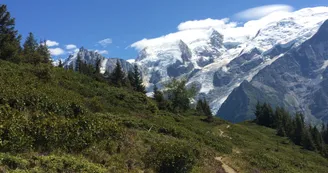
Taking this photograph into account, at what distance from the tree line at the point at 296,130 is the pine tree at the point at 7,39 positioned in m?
80.4

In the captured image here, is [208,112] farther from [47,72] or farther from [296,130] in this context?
[47,72]

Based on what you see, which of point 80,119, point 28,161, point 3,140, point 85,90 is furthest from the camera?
point 85,90

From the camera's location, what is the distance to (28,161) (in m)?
15.3

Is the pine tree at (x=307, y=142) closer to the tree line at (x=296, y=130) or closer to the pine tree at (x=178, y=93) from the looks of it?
the tree line at (x=296, y=130)

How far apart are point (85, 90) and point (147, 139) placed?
21389 mm

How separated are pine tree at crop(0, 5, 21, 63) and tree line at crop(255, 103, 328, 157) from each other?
80.4m

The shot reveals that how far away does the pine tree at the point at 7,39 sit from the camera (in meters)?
66.1

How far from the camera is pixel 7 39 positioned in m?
75.4

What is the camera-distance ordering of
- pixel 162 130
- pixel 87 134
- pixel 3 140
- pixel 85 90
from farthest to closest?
pixel 85 90
pixel 162 130
pixel 87 134
pixel 3 140

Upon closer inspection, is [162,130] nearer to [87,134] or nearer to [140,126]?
[140,126]

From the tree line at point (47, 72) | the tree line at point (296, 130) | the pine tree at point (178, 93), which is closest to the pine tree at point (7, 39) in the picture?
the tree line at point (47, 72)

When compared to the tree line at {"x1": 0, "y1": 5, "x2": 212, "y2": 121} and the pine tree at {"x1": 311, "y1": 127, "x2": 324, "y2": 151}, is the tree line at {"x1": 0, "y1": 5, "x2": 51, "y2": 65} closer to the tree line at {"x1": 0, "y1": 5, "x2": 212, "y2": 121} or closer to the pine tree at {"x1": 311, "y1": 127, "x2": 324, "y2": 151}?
the tree line at {"x1": 0, "y1": 5, "x2": 212, "y2": 121}

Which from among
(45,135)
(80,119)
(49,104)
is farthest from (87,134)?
(49,104)

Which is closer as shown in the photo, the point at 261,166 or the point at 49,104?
the point at 49,104
